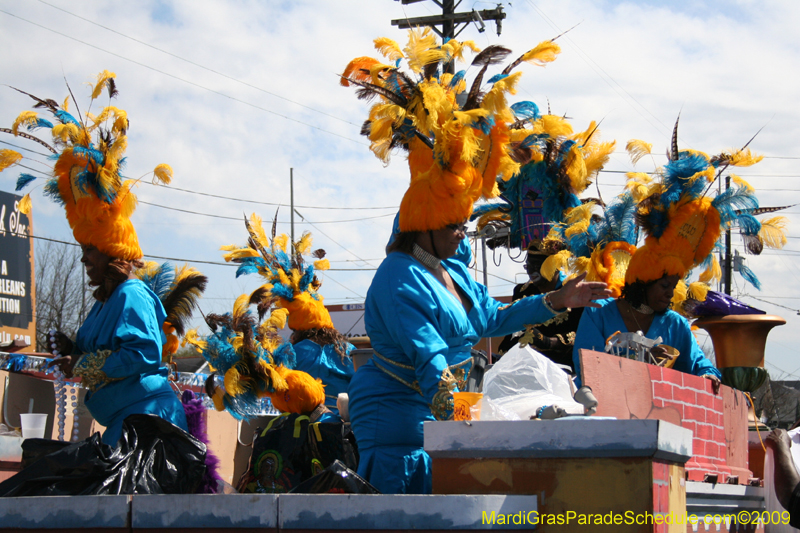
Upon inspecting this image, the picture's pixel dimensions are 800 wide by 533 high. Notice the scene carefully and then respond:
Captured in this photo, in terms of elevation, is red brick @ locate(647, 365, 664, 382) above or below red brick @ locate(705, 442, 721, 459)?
above

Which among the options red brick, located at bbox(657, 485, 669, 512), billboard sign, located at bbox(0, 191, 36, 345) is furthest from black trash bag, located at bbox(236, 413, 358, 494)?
billboard sign, located at bbox(0, 191, 36, 345)

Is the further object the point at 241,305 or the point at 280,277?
the point at 280,277

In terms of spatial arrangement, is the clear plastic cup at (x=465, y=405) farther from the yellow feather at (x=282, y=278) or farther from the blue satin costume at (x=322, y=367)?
the yellow feather at (x=282, y=278)

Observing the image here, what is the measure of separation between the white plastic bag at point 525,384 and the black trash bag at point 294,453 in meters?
1.34

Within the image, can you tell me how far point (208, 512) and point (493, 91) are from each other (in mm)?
1865

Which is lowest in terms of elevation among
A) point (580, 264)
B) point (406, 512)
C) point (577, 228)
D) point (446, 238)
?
point (406, 512)

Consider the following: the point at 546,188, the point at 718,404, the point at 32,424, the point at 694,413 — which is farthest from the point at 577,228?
the point at 32,424

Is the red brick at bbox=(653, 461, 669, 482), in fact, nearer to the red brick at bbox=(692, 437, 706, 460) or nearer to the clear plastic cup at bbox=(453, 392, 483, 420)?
the clear plastic cup at bbox=(453, 392, 483, 420)

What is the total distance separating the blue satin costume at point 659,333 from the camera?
4410 millimetres

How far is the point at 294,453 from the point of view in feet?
15.8

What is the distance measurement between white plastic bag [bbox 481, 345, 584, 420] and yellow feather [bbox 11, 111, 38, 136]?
2.90m

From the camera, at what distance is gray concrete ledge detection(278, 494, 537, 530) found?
213 centimetres

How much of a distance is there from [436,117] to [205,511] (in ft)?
5.34

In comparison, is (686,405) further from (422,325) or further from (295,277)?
(295,277)
